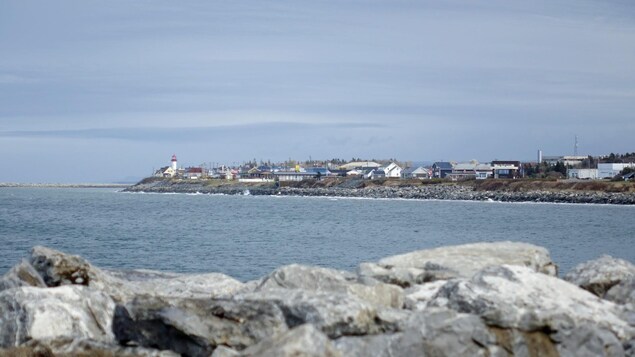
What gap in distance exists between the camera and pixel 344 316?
1095 centimetres

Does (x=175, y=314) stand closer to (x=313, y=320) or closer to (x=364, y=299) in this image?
(x=313, y=320)

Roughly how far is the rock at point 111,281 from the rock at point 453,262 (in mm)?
2703

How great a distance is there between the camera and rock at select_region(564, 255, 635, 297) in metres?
13.9

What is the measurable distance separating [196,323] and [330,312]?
1.74 m

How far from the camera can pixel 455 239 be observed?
5541cm

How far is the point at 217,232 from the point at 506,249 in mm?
45874

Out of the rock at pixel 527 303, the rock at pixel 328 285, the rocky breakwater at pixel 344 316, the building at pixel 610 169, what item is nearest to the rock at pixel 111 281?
the rocky breakwater at pixel 344 316

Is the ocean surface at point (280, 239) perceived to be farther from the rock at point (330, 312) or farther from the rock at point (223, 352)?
the rock at point (223, 352)

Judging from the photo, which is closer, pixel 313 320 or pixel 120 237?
pixel 313 320

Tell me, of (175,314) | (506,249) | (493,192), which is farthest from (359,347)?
(493,192)

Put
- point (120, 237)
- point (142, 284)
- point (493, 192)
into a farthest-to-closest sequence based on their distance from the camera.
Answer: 1. point (493, 192)
2. point (120, 237)
3. point (142, 284)

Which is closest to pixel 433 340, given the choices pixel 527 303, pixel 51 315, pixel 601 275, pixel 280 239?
pixel 527 303

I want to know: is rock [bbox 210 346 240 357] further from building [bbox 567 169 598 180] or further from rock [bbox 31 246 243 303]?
building [bbox 567 169 598 180]

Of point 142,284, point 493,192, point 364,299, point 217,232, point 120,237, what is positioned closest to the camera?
point 364,299
